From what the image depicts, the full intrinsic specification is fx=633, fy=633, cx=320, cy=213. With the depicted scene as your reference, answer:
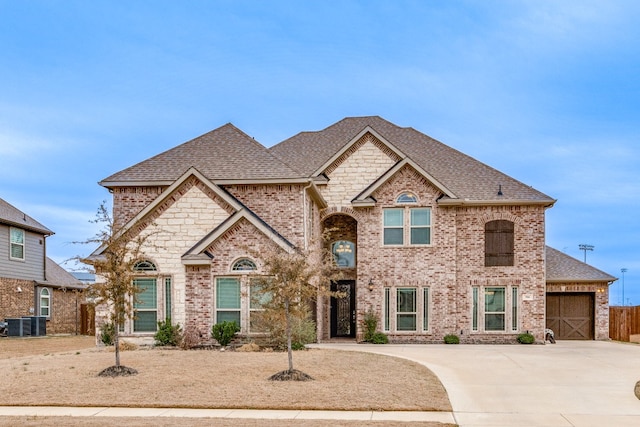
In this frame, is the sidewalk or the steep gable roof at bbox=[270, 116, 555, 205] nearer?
the sidewalk

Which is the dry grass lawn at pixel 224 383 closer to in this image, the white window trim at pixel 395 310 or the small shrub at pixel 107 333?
the small shrub at pixel 107 333

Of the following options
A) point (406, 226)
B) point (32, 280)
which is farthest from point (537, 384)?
point (32, 280)

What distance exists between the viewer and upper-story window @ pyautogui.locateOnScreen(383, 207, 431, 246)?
2631cm

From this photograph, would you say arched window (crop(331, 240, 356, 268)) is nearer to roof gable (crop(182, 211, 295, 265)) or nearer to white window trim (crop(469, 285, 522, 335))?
white window trim (crop(469, 285, 522, 335))

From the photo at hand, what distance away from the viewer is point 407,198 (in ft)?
86.6

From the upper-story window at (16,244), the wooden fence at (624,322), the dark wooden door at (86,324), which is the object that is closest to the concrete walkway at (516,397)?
the wooden fence at (624,322)

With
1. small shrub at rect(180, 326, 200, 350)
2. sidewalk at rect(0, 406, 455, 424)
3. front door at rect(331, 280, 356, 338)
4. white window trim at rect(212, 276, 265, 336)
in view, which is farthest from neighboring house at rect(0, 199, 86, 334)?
sidewalk at rect(0, 406, 455, 424)

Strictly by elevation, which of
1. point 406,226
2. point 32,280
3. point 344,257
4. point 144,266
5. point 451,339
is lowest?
point 451,339

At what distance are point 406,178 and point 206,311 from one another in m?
10.1

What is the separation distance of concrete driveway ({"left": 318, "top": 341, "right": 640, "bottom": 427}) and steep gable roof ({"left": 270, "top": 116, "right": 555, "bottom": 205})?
6.93 meters

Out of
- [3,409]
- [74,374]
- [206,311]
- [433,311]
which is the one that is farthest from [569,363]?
[3,409]

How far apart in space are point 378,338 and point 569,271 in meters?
9.60

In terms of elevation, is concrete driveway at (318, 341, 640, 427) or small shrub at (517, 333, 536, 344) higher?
concrete driveway at (318, 341, 640, 427)

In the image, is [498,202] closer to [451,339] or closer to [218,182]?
[451,339]
